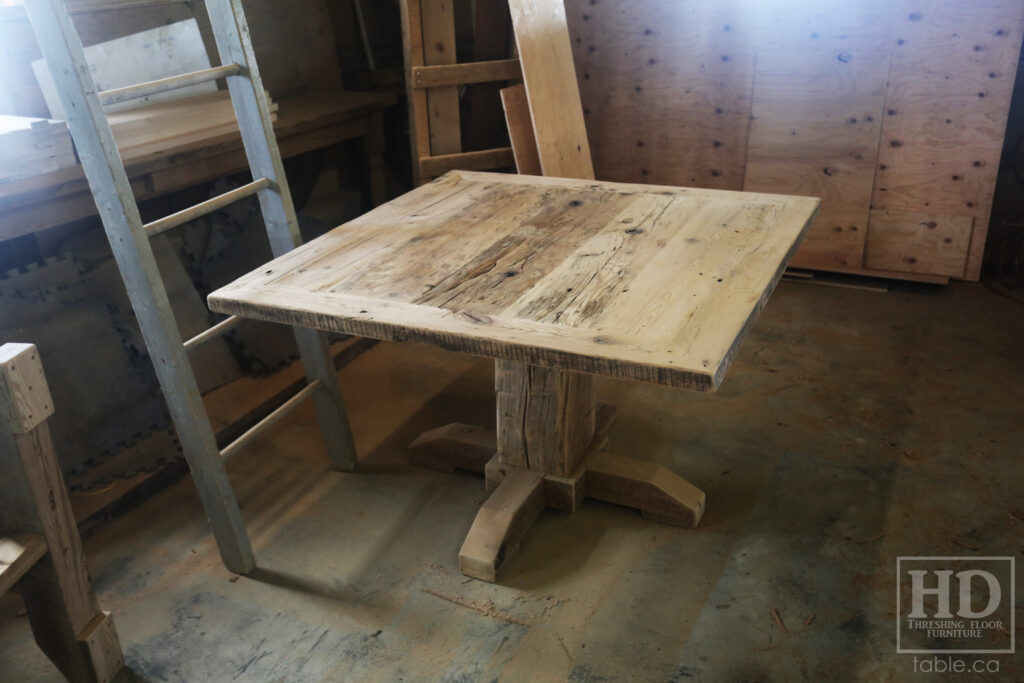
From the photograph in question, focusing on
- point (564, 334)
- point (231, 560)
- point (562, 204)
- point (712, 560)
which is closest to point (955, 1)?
point (562, 204)

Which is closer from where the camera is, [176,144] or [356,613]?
[356,613]

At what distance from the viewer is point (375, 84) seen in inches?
162

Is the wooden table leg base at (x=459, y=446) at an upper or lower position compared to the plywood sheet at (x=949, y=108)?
lower

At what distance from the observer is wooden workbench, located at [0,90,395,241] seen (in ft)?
7.69

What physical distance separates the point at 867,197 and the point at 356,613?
2734 millimetres

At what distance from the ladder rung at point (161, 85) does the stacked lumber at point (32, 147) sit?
0.52 m

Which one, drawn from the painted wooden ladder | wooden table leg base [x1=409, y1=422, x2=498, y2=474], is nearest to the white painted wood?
the painted wooden ladder

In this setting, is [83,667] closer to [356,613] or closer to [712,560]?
[356,613]

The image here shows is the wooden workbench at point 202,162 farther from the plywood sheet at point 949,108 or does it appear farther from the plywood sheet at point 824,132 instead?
the plywood sheet at point 949,108

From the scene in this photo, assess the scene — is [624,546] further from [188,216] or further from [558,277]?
[188,216]

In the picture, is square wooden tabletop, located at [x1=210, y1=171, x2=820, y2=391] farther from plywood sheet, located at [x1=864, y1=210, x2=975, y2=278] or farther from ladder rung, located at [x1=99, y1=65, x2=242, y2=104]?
plywood sheet, located at [x1=864, y1=210, x2=975, y2=278]

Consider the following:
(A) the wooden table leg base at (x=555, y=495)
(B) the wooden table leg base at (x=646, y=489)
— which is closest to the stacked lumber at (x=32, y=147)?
(A) the wooden table leg base at (x=555, y=495)

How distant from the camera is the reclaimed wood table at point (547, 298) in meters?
1.51

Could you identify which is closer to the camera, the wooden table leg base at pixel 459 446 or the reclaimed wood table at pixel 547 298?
the reclaimed wood table at pixel 547 298
